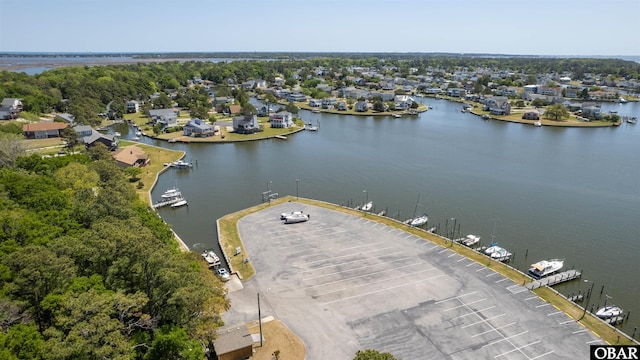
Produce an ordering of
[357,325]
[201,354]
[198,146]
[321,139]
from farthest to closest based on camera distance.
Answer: [321,139] → [198,146] → [357,325] → [201,354]

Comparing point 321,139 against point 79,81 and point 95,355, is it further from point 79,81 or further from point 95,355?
point 79,81

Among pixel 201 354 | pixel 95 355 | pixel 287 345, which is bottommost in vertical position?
pixel 287 345

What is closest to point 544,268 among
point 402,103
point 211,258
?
point 211,258

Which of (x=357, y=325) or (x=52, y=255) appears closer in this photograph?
(x=52, y=255)

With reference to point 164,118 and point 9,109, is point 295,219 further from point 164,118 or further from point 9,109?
point 9,109

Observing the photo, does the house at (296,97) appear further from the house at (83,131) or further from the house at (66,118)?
the house at (83,131)

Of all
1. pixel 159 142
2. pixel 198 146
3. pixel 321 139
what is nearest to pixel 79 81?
pixel 159 142
